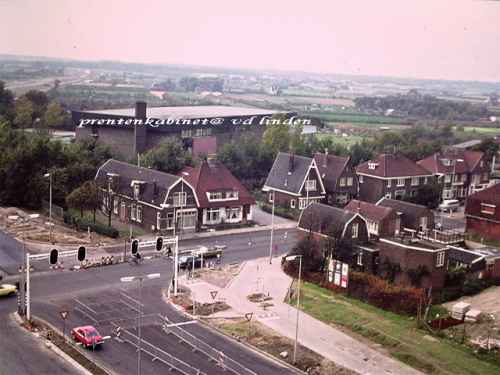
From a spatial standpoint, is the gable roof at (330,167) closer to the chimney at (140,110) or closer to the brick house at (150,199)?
the brick house at (150,199)

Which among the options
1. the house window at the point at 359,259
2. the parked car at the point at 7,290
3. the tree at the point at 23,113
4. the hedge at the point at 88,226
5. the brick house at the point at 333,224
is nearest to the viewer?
the parked car at the point at 7,290

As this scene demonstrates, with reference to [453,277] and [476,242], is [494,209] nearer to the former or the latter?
[476,242]

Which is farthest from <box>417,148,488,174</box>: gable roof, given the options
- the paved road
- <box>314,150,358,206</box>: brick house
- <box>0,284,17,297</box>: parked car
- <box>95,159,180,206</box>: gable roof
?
the paved road

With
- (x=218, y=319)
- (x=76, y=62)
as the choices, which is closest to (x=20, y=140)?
(x=218, y=319)

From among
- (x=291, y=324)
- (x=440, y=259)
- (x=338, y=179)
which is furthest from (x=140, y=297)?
(x=338, y=179)

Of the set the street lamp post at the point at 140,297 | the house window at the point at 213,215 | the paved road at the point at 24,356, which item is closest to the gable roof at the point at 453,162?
the house window at the point at 213,215
